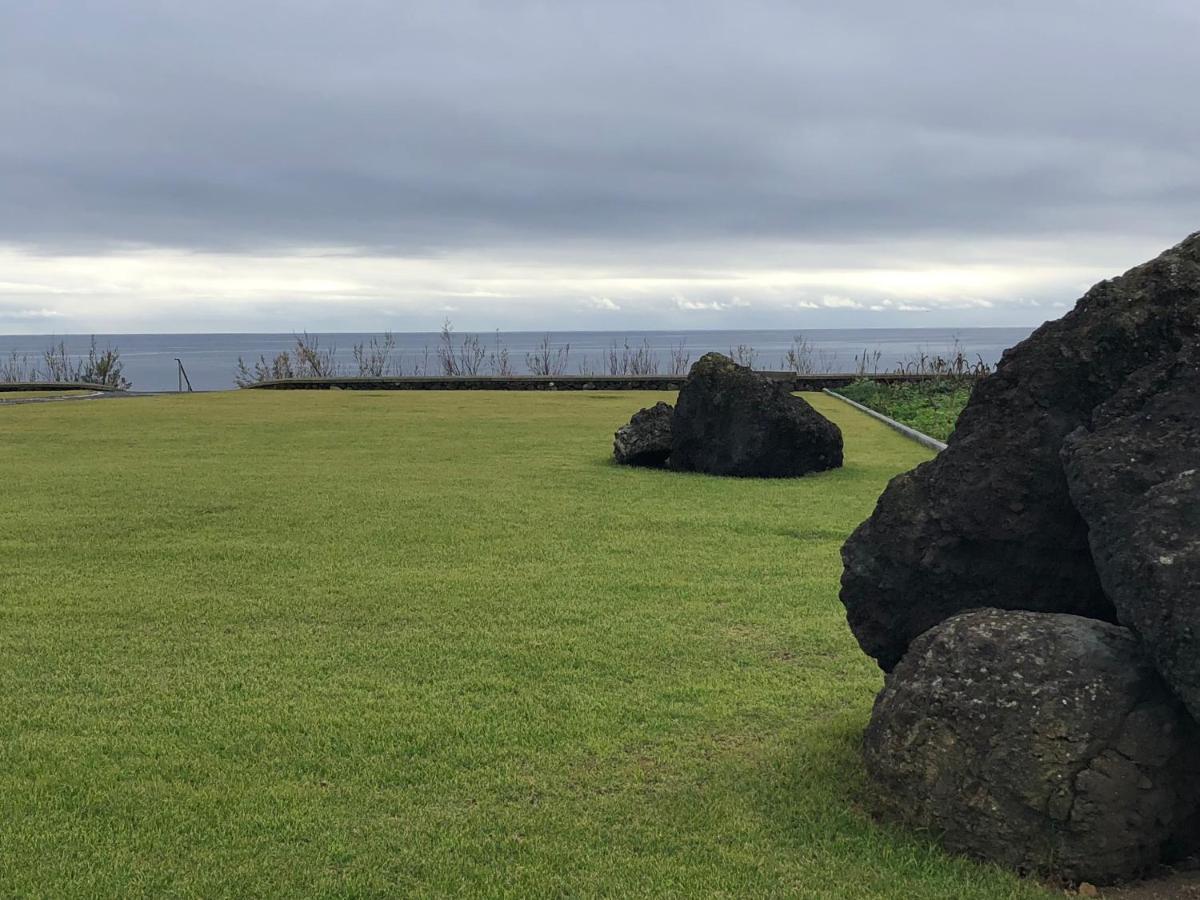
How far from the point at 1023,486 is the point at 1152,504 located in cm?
78

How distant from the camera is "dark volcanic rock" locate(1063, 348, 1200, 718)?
2.93 metres

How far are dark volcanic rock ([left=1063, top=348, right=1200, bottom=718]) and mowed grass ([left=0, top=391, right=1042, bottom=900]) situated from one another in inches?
34.0

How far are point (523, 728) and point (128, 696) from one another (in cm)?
182

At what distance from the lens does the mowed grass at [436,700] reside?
342 centimetres

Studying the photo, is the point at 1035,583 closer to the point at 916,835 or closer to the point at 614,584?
the point at 916,835

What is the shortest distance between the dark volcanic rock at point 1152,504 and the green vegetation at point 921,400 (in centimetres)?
1322

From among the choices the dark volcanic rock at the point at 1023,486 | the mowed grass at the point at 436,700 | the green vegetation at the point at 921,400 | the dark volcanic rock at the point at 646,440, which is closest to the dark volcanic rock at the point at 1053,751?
the mowed grass at the point at 436,700

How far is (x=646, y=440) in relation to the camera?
507 inches

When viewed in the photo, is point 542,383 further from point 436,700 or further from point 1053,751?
point 1053,751

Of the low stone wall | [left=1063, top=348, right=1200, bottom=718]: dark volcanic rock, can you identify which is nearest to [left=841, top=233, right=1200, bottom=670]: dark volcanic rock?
[left=1063, top=348, right=1200, bottom=718]: dark volcanic rock

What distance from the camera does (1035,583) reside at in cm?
391

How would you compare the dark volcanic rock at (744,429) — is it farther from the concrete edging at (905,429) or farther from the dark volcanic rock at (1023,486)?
the dark volcanic rock at (1023,486)

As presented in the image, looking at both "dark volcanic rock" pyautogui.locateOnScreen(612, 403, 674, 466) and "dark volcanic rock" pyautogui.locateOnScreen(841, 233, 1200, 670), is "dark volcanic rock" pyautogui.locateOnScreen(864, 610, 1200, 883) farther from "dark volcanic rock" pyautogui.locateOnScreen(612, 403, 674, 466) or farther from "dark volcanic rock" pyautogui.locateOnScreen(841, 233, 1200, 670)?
"dark volcanic rock" pyautogui.locateOnScreen(612, 403, 674, 466)

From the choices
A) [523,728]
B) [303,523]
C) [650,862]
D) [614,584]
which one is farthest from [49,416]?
[650,862]
